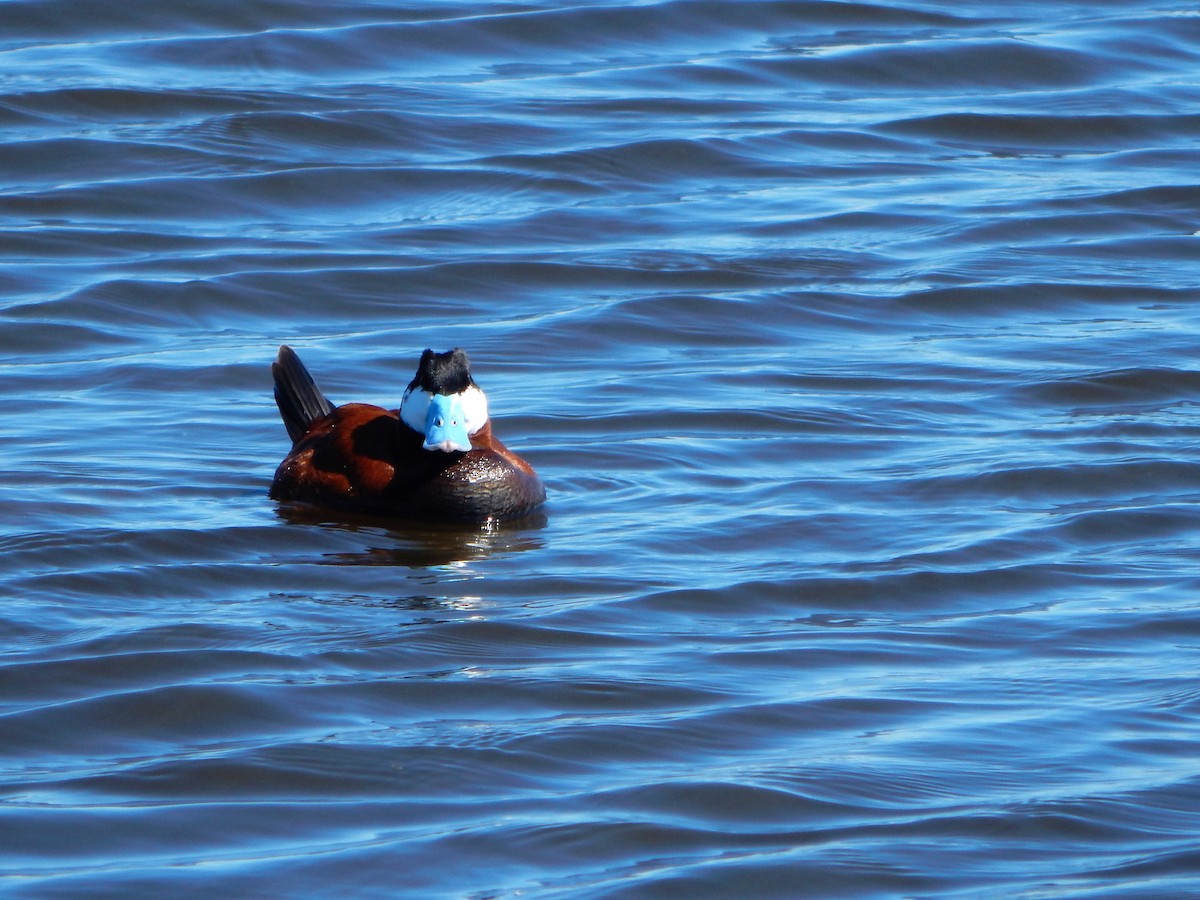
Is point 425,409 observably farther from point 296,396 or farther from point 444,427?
point 296,396

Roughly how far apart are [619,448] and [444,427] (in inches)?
42.4

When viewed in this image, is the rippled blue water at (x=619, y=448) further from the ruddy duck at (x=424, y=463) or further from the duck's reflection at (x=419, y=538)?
the ruddy duck at (x=424, y=463)

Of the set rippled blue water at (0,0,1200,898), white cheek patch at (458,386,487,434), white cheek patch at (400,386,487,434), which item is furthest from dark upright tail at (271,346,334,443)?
white cheek patch at (458,386,487,434)

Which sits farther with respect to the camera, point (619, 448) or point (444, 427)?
point (619, 448)

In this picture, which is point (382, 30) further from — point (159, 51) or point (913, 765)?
point (913, 765)

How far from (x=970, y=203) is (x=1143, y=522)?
5741 millimetres

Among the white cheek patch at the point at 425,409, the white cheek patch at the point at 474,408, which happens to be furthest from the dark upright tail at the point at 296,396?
the white cheek patch at the point at 474,408

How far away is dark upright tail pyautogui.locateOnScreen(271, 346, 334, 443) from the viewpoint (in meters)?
8.80

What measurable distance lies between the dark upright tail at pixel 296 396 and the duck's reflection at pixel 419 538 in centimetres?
65

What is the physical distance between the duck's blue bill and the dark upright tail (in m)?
0.73

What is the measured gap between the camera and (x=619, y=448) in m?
9.04

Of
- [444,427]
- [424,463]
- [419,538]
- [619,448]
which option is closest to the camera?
[419,538]

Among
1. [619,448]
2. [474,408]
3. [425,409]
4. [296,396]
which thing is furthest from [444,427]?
[619,448]

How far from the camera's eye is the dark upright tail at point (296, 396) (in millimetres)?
8797
